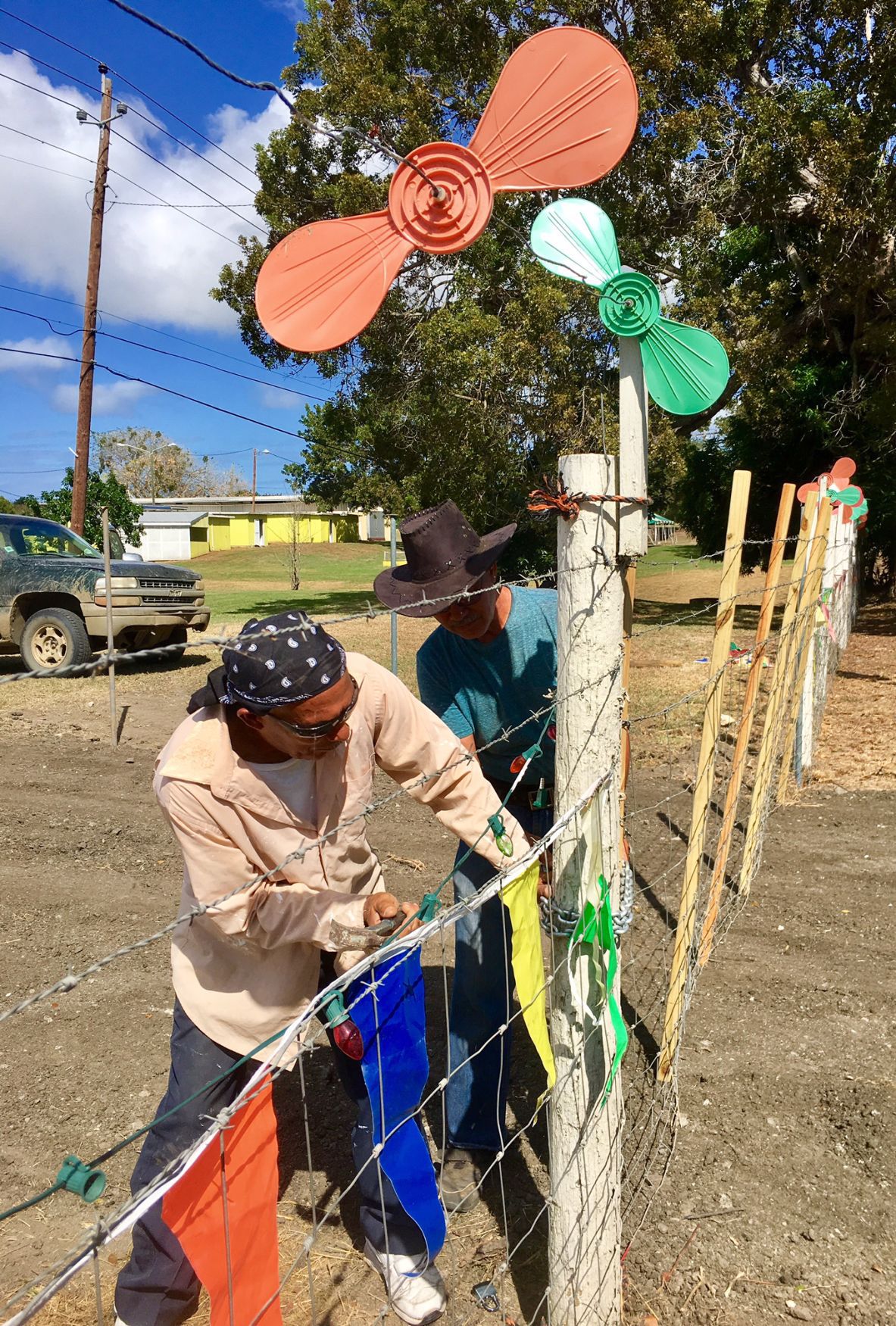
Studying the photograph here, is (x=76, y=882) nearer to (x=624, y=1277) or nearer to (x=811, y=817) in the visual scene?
(x=624, y=1277)

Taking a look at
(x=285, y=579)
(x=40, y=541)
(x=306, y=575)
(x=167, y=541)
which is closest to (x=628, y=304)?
(x=40, y=541)

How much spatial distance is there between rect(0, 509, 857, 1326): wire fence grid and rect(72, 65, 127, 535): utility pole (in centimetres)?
1495

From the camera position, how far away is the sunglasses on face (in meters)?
1.87

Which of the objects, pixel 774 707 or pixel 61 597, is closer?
pixel 774 707

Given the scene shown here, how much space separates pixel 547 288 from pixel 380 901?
1212 centimetres

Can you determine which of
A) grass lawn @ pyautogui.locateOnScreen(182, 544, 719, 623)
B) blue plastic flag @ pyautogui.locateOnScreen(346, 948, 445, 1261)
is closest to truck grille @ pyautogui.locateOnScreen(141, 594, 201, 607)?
grass lawn @ pyautogui.locateOnScreen(182, 544, 719, 623)

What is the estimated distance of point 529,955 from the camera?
1.85 meters

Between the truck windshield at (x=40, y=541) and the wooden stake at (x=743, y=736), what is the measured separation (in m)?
9.42

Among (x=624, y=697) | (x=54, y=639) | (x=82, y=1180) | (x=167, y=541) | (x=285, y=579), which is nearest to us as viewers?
(x=82, y=1180)

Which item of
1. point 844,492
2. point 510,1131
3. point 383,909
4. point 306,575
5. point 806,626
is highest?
point 844,492

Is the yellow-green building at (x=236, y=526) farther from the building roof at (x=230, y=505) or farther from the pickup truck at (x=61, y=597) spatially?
the pickup truck at (x=61, y=597)

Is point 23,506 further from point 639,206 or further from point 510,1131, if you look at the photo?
point 510,1131

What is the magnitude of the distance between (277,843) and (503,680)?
2.75ft

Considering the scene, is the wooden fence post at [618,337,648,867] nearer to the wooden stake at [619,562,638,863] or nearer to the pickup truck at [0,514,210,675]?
the wooden stake at [619,562,638,863]
